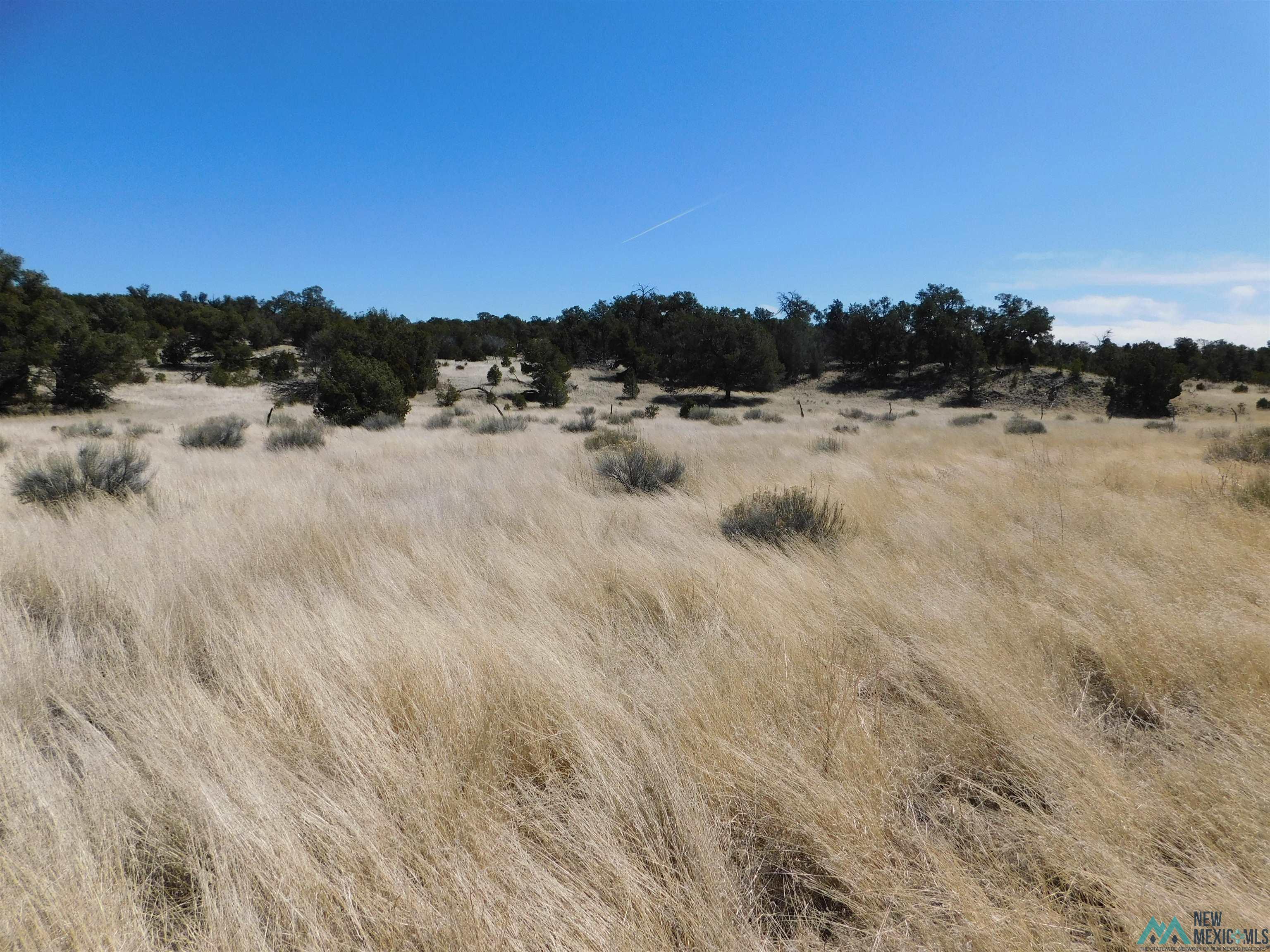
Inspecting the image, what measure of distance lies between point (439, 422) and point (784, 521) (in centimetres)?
1852

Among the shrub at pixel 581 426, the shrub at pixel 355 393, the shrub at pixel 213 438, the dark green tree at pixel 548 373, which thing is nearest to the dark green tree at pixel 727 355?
the dark green tree at pixel 548 373

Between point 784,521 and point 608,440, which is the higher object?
point 608,440

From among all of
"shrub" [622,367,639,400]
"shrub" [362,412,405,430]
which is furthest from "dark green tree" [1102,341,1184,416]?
"shrub" [362,412,405,430]

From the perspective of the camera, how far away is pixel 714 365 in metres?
44.8

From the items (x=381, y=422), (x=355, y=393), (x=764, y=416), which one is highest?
(x=355, y=393)

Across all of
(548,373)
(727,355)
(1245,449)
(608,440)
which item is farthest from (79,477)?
(727,355)

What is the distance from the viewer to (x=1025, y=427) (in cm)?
2039

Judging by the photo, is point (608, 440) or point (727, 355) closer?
point (608, 440)

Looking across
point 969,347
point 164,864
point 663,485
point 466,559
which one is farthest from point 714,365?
point 164,864

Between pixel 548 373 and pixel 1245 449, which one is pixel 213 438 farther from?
pixel 548 373

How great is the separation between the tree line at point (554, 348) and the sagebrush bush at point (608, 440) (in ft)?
42.6

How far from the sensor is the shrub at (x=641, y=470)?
7.90m

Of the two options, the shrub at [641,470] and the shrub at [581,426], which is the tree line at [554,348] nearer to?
the shrub at [581,426]

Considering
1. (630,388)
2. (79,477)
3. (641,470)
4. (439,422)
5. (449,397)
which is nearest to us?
(79,477)
